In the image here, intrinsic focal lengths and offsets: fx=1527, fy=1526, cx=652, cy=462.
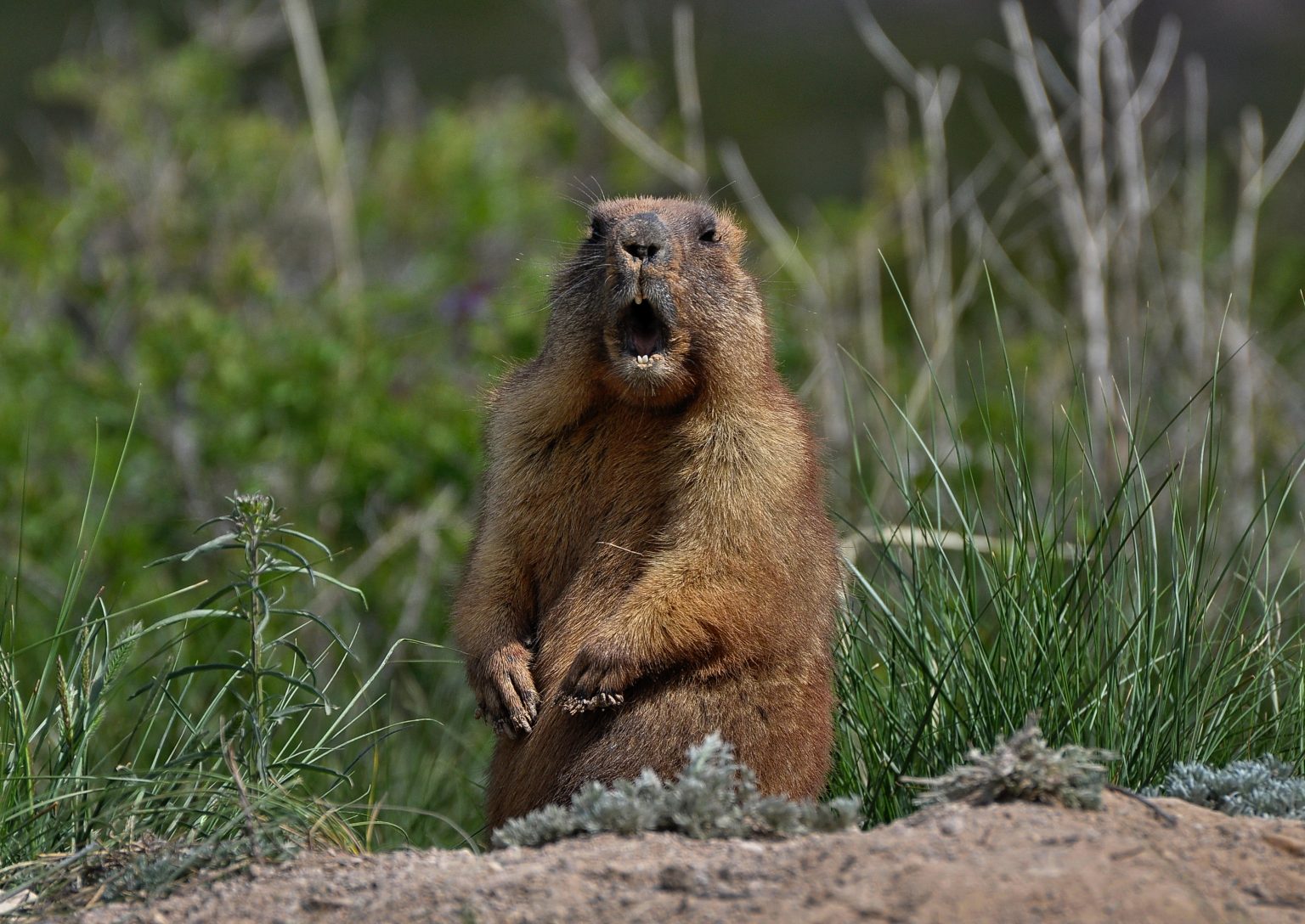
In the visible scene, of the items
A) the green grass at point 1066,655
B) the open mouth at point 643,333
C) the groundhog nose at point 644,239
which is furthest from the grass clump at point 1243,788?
the groundhog nose at point 644,239

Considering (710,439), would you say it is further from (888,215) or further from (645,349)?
(888,215)

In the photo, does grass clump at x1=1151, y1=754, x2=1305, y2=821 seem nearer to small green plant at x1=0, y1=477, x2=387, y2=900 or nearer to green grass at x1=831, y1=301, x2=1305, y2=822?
green grass at x1=831, y1=301, x2=1305, y2=822

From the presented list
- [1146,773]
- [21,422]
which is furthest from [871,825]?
[21,422]

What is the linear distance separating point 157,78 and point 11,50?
879 cm

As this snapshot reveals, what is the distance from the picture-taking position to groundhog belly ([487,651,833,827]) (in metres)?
3.71

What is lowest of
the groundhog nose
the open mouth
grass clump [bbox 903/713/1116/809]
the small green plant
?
the small green plant

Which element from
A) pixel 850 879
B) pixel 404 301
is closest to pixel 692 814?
pixel 850 879

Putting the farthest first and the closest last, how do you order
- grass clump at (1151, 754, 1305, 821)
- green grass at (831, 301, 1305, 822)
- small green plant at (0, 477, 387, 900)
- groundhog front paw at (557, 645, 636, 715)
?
1. green grass at (831, 301, 1305, 822)
2. groundhog front paw at (557, 645, 636, 715)
3. grass clump at (1151, 754, 1305, 821)
4. small green plant at (0, 477, 387, 900)

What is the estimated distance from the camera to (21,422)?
7.91m

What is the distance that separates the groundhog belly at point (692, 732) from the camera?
3.71 metres

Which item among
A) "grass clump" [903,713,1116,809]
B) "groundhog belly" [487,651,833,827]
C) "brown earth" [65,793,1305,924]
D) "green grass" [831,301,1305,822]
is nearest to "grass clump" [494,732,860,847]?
"brown earth" [65,793,1305,924]

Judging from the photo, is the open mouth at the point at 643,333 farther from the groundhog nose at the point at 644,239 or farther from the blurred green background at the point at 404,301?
the blurred green background at the point at 404,301

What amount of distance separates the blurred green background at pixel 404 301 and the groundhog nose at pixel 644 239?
69 cm

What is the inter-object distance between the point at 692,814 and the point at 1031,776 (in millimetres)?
693
